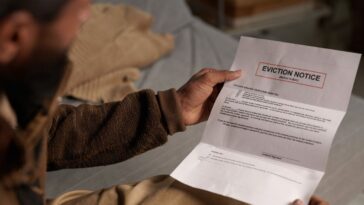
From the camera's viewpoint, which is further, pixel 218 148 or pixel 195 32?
pixel 195 32

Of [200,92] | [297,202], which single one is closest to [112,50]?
[200,92]

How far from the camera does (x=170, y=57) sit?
1.45 meters

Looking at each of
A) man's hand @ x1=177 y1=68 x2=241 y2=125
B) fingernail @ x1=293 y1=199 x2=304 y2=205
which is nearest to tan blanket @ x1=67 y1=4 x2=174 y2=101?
man's hand @ x1=177 y1=68 x2=241 y2=125

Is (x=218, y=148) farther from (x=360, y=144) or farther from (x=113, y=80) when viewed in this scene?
(x=113, y=80)

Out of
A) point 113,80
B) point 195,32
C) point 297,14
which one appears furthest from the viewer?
point 297,14

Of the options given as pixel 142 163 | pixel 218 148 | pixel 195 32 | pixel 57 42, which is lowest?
pixel 142 163

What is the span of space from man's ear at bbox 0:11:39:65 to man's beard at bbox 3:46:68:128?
1 centimetres

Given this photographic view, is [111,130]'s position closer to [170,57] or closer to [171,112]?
[171,112]

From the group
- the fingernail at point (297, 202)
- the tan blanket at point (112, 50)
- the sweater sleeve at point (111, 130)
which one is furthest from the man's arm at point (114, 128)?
the tan blanket at point (112, 50)

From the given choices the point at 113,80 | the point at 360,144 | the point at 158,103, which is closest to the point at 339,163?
the point at 360,144

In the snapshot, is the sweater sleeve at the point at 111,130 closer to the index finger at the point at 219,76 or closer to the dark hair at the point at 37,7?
the index finger at the point at 219,76

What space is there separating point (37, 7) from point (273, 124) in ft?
1.38

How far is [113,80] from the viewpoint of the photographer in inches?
51.1

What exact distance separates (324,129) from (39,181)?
0.40 meters
